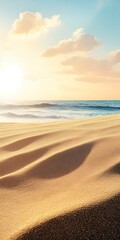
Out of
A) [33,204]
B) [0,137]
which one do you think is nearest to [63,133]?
[0,137]

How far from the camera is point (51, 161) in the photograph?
150 cm

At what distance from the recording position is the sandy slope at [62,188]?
85cm

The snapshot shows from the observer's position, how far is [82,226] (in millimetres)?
843

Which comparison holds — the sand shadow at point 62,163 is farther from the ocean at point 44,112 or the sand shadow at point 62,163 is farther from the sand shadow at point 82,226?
the ocean at point 44,112

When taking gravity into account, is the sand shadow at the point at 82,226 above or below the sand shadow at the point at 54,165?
below

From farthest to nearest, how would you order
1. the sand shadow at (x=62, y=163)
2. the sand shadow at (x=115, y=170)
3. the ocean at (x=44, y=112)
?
the ocean at (x=44, y=112) → the sand shadow at (x=62, y=163) → the sand shadow at (x=115, y=170)

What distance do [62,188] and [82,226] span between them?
333mm

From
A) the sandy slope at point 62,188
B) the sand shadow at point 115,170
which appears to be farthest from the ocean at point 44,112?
→ the sand shadow at point 115,170

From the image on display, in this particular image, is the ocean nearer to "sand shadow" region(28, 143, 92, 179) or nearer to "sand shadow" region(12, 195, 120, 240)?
"sand shadow" region(28, 143, 92, 179)

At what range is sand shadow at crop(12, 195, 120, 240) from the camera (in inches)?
31.9

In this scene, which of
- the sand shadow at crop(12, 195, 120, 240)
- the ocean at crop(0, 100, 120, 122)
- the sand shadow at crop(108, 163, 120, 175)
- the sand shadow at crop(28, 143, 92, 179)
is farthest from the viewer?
the ocean at crop(0, 100, 120, 122)

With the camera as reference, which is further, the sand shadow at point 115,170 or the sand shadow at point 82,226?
the sand shadow at point 115,170

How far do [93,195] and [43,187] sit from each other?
0.26 m

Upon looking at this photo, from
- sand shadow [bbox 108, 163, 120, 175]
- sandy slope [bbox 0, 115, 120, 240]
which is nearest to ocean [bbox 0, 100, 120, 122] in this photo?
sandy slope [bbox 0, 115, 120, 240]
